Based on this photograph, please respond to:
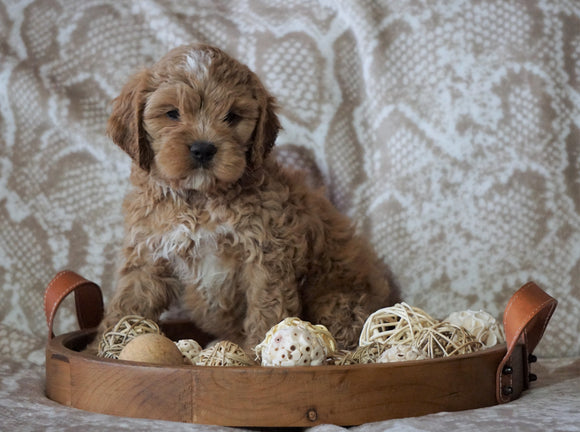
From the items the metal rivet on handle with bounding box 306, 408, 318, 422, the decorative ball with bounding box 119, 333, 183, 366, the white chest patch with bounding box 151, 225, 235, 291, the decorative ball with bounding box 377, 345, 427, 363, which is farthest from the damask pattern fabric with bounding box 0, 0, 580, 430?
the metal rivet on handle with bounding box 306, 408, 318, 422

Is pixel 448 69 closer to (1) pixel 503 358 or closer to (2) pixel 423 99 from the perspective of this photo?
(2) pixel 423 99

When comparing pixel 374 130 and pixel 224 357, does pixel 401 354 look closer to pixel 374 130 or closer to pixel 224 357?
pixel 224 357

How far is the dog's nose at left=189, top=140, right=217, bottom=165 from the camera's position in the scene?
2.71 metres

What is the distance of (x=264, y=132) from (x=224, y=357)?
3.09 feet

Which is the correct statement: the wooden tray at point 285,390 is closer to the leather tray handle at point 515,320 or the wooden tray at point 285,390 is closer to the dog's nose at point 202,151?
the leather tray handle at point 515,320

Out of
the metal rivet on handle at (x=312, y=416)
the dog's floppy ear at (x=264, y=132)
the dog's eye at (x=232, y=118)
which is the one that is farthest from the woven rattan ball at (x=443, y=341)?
the dog's eye at (x=232, y=118)

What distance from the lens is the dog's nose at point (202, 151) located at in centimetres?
271

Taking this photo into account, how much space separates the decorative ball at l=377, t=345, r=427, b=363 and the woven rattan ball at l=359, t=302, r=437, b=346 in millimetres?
96

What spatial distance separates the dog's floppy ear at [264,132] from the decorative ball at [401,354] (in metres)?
0.90

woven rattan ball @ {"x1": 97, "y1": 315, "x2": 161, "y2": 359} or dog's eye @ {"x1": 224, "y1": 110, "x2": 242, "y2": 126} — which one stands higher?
dog's eye @ {"x1": 224, "y1": 110, "x2": 242, "y2": 126}

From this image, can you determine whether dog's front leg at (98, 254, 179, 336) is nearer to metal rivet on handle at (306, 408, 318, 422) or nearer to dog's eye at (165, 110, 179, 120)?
dog's eye at (165, 110, 179, 120)

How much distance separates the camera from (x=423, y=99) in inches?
151

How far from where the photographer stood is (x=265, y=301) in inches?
113

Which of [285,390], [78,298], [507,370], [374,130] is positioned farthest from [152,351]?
[374,130]
